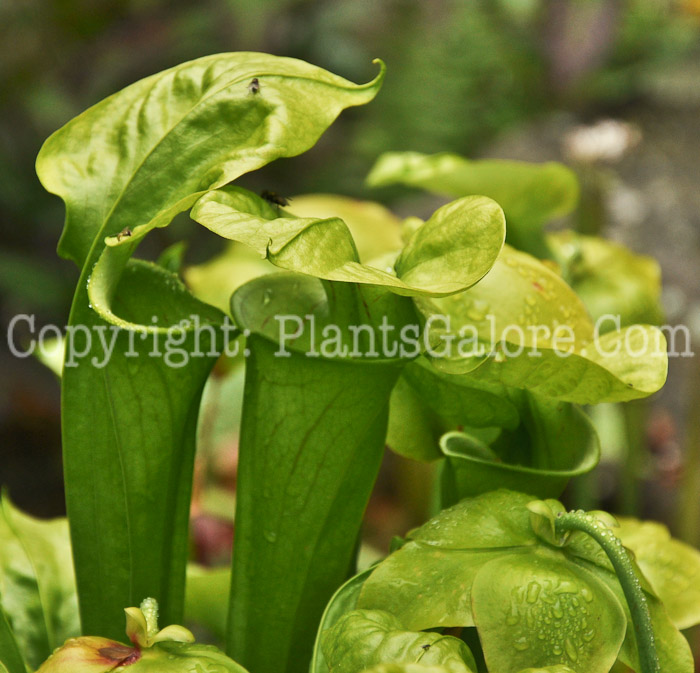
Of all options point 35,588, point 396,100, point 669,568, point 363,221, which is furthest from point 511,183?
point 396,100

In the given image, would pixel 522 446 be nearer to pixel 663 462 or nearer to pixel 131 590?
pixel 131 590

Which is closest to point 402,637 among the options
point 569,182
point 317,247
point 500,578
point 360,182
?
point 500,578

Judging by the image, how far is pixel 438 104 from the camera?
11.4ft

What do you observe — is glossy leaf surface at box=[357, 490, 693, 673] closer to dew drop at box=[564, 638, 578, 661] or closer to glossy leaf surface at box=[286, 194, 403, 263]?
dew drop at box=[564, 638, 578, 661]

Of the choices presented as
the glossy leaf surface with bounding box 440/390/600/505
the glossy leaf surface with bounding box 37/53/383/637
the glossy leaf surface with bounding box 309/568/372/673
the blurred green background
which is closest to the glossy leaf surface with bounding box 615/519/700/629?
the glossy leaf surface with bounding box 440/390/600/505

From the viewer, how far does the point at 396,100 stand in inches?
136

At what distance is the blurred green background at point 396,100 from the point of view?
2.14 m

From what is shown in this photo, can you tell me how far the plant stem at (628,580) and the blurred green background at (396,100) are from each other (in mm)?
1411

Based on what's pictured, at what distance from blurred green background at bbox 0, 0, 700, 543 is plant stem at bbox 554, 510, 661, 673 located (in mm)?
1411

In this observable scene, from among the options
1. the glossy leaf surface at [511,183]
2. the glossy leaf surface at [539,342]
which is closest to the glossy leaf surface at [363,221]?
the glossy leaf surface at [511,183]

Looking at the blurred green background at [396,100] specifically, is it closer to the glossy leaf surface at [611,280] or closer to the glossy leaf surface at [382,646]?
the glossy leaf surface at [611,280]

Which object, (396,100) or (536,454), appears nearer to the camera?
(536,454)

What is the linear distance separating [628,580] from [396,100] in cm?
329

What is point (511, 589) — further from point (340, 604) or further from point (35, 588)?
point (35, 588)
